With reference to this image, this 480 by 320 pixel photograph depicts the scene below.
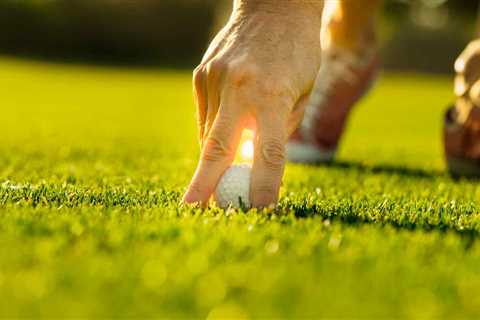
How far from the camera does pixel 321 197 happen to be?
138 inches

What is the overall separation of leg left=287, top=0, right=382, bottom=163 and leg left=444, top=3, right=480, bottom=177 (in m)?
0.74

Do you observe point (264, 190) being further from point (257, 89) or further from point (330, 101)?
point (330, 101)

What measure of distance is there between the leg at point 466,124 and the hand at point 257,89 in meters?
2.03

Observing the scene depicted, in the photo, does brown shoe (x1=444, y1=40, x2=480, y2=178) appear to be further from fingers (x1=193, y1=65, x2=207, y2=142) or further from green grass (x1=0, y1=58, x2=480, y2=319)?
fingers (x1=193, y1=65, x2=207, y2=142)

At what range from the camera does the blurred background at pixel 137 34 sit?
35.8 metres

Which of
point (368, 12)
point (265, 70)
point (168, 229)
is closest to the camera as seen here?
point (168, 229)

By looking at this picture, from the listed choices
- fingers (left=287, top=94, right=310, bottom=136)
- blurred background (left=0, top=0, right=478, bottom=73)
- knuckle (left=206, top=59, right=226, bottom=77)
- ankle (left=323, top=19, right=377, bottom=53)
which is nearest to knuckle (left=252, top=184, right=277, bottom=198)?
fingers (left=287, top=94, right=310, bottom=136)

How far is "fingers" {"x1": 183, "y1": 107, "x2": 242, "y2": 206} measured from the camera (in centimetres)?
272

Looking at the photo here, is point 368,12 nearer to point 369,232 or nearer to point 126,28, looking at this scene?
point 369,232

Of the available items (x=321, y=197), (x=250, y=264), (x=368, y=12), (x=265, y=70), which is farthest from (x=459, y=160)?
(x=250, y=264)

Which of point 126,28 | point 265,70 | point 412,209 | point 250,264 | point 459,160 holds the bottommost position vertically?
point 126,28

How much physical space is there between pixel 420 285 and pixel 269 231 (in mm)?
569

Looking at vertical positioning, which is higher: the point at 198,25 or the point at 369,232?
the point at 369,232

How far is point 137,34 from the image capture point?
37.3m
